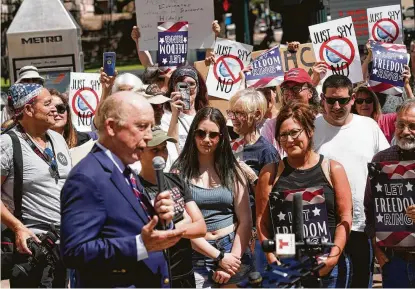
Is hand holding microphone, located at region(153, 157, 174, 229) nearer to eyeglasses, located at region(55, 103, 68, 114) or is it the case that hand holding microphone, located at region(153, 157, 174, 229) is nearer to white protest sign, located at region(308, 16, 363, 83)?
eyeglasses, located at region(55, 103, 68, 114)

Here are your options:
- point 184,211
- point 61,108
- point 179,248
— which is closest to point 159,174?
point 184,211

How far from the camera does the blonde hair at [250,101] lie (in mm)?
7059

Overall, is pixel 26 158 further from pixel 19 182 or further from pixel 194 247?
pixel 194 247

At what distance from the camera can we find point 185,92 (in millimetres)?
7598

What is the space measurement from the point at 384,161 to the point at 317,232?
2.32ft

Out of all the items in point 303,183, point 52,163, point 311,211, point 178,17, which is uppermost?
point 178,17

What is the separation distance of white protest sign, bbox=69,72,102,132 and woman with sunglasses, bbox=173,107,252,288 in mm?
3464

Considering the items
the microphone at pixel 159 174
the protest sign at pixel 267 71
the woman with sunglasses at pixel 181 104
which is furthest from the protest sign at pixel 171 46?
the microphone at pixel 159 174

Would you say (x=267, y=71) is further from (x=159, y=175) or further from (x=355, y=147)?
(x=159, y=175)

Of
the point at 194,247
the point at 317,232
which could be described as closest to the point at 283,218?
the point at 317,232

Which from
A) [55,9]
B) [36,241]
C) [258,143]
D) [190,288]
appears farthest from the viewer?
[55,9]

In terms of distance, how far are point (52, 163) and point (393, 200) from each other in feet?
7.02

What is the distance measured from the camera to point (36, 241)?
5.97m

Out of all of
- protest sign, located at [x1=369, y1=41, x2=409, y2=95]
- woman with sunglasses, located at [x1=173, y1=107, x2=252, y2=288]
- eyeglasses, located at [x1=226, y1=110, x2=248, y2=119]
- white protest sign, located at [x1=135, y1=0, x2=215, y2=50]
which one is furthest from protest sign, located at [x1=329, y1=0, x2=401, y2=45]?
woman with sunglasses, located at [x1=173, y1=107, x2=252, y2=288]
